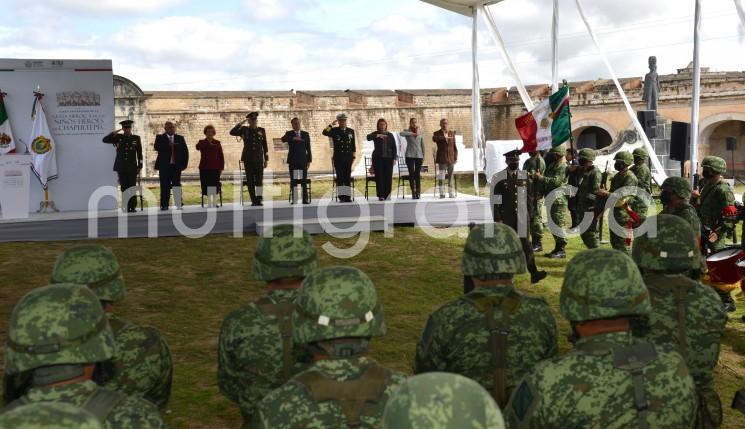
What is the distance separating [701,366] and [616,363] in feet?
4.94

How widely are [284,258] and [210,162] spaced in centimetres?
1205

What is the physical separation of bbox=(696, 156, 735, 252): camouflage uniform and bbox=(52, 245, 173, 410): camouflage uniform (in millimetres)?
7547

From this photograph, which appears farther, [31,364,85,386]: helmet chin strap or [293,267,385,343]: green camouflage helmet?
[293,267,385,343]: green camouflage helmet

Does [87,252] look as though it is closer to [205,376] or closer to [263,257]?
[263,257]

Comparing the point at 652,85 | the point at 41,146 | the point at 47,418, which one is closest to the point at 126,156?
the point at 41,146

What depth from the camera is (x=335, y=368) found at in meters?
2.65

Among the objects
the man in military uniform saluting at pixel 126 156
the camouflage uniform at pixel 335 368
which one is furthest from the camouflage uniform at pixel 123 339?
the man in military uniform saluting at pixel 126 156

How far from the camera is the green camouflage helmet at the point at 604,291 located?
10.2ft

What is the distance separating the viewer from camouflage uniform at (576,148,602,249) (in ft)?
41.0

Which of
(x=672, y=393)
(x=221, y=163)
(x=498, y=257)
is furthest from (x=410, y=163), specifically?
(x=672, y=393)

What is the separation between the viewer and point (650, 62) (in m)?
30.7

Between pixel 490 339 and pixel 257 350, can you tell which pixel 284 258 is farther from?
pixel 490 339

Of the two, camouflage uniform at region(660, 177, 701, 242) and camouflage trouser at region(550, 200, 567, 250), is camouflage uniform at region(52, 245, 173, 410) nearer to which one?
camouflage uniform at region(660, 177, 701, 242)

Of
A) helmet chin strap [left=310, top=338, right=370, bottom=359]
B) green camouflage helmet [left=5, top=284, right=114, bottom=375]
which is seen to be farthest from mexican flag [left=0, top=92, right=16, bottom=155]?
helmet chin strap [left=310, top=338, right=370, bottom=359]
